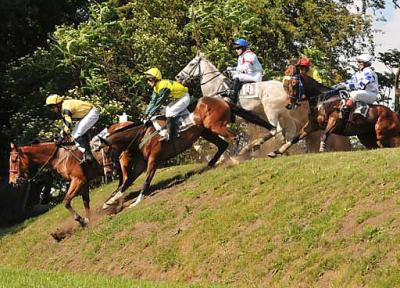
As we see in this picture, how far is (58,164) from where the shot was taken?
Answer: 20.1 m

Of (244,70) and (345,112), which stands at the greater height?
(244,70)

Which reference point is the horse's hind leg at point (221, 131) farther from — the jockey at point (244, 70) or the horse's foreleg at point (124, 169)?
the horse's foreleg at point (124, 169)

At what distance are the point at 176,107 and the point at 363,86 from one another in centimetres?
469

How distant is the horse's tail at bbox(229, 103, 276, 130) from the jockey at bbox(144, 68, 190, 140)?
1272 millimetres

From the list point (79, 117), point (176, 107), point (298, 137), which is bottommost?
point (298, 137)

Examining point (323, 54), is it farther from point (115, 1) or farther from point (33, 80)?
point (33, 80)

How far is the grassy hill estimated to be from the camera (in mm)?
11180

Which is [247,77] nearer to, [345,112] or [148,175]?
[345,112]

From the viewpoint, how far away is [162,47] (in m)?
27.2

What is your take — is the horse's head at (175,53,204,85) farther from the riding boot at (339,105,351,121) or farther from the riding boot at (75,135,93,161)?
the riding boot at (339,105,351,121)

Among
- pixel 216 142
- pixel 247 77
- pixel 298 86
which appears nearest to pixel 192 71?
pixel 247 77

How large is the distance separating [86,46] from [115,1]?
12.0ft

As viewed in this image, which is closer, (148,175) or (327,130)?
(327,130)

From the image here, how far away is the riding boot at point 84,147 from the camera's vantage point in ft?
65.1
